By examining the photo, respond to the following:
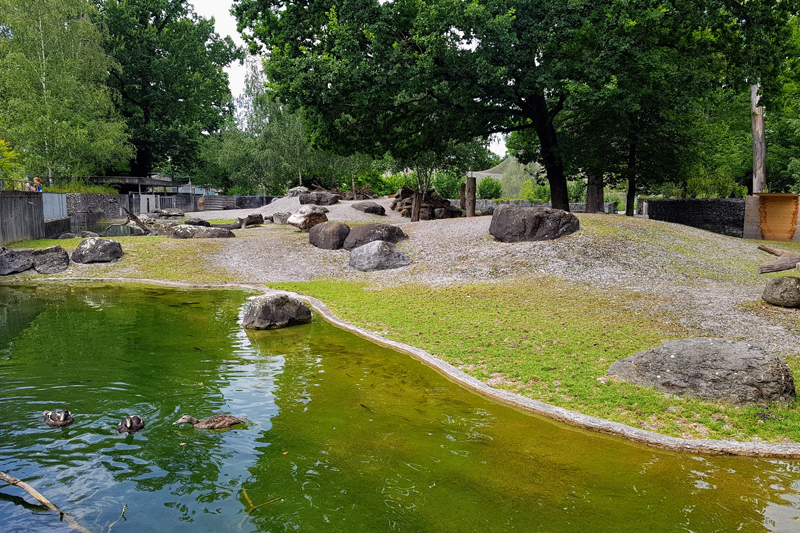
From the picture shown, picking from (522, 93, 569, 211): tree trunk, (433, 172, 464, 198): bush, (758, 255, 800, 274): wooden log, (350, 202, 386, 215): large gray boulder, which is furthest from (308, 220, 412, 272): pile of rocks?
(433, 172, 464, 198): bush

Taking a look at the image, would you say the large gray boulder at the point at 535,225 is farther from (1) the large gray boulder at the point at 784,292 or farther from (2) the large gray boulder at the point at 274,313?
(2) the large gray boulder at the point at 274,313

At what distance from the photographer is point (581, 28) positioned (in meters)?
19.5

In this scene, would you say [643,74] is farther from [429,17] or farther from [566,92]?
[429,17]

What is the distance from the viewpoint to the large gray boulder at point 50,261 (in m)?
18.2

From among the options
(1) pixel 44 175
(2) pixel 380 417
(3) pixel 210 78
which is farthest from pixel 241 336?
(3) pixel 210 78

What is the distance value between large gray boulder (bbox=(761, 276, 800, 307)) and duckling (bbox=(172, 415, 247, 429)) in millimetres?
10774

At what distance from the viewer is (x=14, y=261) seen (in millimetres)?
17984

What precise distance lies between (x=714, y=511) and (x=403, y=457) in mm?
2915

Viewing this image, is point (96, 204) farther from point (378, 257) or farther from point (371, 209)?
point (378, 257)

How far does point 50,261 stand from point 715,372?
19.3 metres

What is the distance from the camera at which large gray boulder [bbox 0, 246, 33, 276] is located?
700 inches

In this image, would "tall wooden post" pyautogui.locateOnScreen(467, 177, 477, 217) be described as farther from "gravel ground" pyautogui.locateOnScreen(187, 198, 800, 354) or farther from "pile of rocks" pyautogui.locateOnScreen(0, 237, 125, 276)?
"pile of rocks" pyautogui.locateOnScreen(0, 237, 125, 276)

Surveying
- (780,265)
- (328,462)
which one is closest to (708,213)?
(780,265)

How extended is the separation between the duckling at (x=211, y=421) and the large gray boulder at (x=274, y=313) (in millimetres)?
4817
